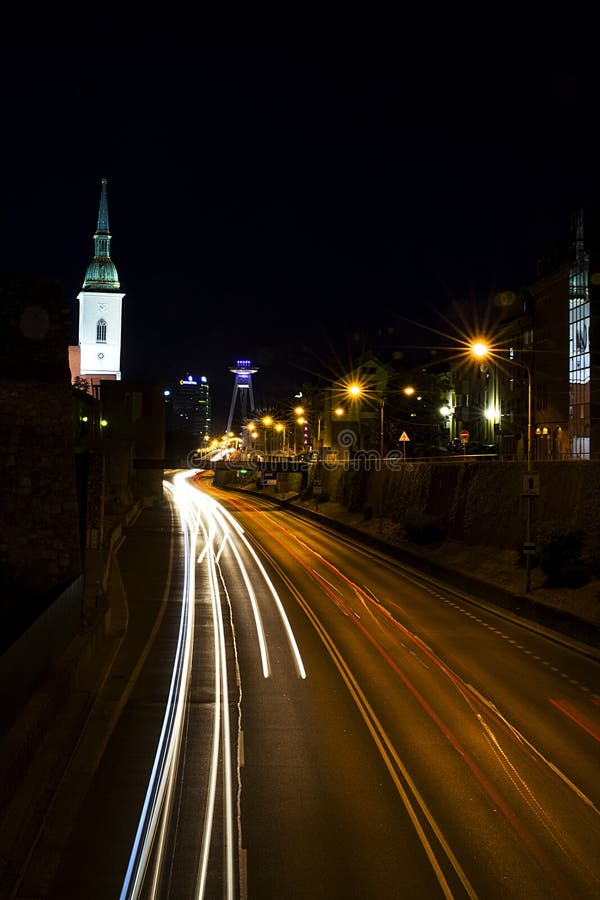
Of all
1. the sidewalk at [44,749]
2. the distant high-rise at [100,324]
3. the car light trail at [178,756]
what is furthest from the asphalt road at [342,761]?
the distant high-rise at [100,324]

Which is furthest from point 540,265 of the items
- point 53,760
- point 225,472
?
point 225,472

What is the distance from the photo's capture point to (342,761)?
45.0 ft

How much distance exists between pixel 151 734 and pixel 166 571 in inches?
971

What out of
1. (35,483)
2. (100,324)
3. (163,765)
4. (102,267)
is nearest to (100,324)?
(100,324)

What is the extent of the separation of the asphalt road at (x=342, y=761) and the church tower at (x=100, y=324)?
9774 cm

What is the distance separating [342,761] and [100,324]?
11465cm

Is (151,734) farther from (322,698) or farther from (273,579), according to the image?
(273,579)

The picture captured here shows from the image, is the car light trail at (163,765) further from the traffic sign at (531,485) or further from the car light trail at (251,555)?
the traffic sign at (531,485)

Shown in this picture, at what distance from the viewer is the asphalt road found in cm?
959

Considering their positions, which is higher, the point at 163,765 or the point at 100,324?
the point at 100,324

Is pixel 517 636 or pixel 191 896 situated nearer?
pixel 191 896

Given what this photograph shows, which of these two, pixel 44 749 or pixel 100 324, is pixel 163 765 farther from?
pixel 100 324

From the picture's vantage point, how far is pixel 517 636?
24.9 m

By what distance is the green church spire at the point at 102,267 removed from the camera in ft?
409
